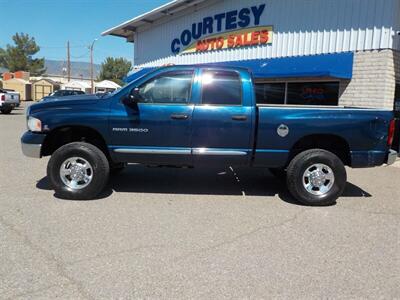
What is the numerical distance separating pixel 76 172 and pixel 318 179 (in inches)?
143

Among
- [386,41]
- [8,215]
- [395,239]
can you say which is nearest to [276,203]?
[395,239]

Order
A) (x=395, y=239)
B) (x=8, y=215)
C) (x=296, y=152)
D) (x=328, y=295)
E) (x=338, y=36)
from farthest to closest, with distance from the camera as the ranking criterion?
(x=338, y=36) < (x=296, y=152) < (x=8, y=215) < (x=395, y=239) < (x=328, y=295)

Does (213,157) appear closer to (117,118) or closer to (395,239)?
(117,118)

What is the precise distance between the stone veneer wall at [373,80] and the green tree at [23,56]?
79417 mm

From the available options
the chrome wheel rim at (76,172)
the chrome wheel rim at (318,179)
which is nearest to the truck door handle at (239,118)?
the chrome wheel rim at (318,179)

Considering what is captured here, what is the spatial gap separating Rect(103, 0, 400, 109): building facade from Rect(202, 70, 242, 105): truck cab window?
5.40m

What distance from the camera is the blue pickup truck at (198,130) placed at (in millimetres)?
5676

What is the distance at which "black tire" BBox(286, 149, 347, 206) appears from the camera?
5.74 m

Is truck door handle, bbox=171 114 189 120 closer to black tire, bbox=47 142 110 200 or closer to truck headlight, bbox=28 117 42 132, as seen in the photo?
black tire, bbox=47 142 110 200

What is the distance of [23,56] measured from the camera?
3095 inches

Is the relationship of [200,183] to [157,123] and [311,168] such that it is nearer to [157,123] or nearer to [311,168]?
[157,123]

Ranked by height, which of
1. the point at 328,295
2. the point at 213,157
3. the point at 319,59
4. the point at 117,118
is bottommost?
the point at 328,295

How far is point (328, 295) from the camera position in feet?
10.6

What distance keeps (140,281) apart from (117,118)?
116 inches
